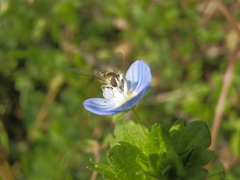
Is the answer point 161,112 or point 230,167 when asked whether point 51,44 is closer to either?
point 161,112

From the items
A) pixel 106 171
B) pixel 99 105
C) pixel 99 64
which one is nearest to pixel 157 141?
pixel 106 171

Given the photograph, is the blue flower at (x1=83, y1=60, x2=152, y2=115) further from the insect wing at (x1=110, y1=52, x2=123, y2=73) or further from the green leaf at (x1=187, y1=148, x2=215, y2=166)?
the green leaf at (x1=187, y1=148, x2=215, y2=166)

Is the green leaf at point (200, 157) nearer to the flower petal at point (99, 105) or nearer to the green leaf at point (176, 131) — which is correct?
the green leaf at point (176, 131)

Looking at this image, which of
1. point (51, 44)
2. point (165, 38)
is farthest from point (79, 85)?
point (165, 38)

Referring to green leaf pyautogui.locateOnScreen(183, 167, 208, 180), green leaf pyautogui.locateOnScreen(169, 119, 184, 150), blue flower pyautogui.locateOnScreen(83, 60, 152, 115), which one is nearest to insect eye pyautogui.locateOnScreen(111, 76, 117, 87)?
blue flower pyautogui.locateOnScreen(83, 60, 152, 115)

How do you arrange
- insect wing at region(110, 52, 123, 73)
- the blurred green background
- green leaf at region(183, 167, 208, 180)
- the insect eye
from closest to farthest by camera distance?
green leaf at region(183, 167, 208, 180), the insect eye, insect wing at region(110, 52, 123, 73), the blurred green background

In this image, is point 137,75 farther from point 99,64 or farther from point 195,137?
point 99,64
